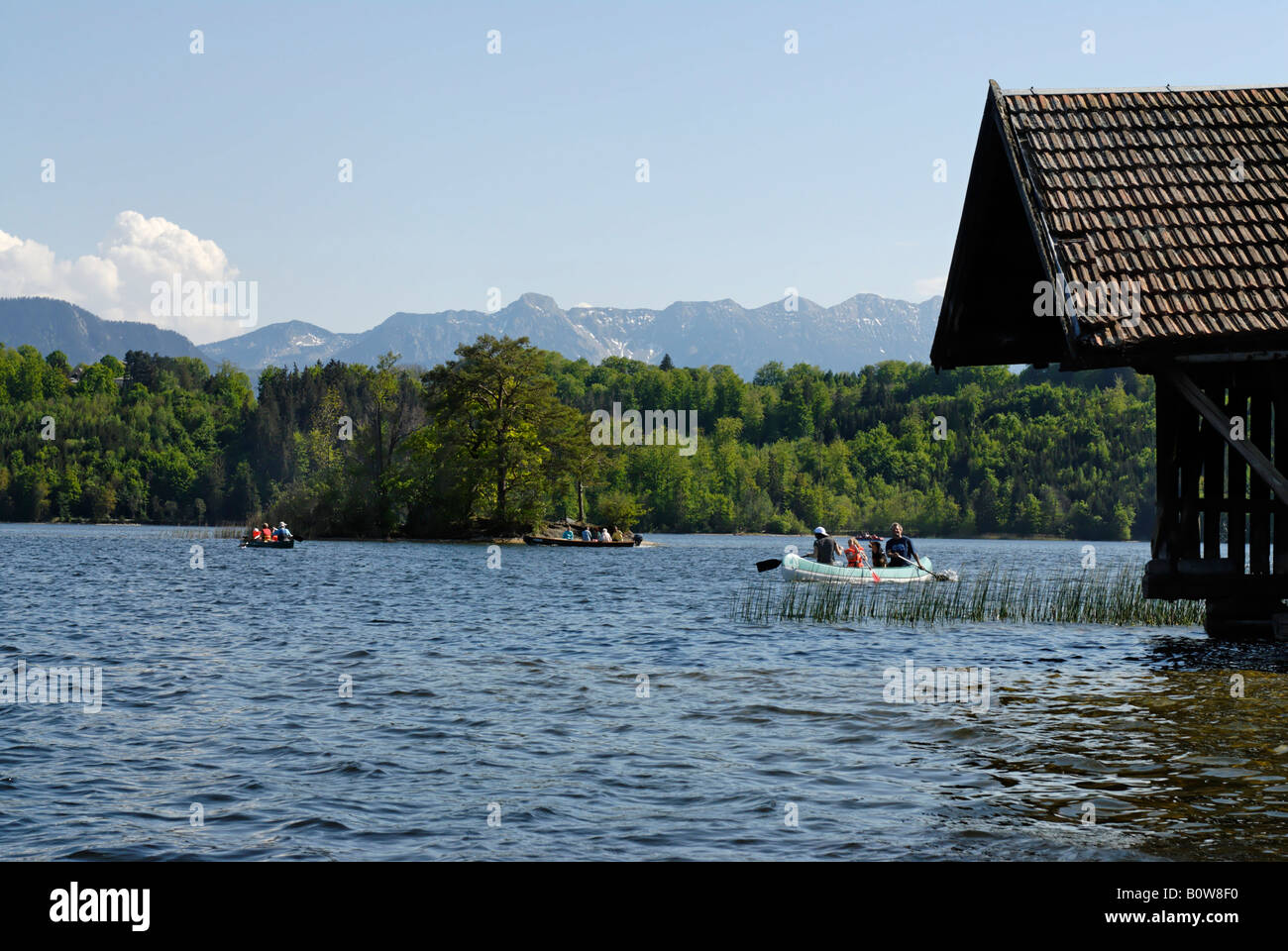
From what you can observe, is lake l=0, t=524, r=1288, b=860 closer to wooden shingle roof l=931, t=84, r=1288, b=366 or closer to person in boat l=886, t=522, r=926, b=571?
wooden shingle roof l=931, t=84, r=1288, b=366

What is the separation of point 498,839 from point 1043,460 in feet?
569

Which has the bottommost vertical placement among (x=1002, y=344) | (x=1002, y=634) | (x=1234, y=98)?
(x=1002, y=634)

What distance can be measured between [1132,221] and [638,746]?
27.9 ft

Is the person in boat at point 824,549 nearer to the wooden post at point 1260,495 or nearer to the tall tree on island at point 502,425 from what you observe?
the wooden post at point 1260,495

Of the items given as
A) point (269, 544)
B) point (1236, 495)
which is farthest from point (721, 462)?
point (1236, 495)

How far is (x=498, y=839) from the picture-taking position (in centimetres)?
914

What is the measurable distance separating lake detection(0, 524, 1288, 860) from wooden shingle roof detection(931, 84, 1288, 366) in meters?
4.43

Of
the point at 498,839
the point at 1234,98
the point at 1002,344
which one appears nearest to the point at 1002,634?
the point at 1002,344

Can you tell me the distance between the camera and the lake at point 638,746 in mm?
9086

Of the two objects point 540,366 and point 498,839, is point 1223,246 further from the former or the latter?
point 540,366

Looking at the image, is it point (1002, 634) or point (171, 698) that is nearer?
point (171, 698)

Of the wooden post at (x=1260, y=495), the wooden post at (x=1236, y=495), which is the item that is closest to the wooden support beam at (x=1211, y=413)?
the wooden post at (x=1236, y=495)

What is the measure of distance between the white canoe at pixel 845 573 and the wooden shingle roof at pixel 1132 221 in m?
20.8

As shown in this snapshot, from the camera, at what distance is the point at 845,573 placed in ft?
127
